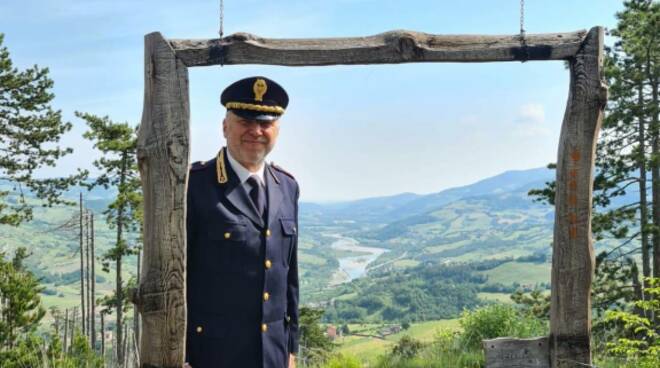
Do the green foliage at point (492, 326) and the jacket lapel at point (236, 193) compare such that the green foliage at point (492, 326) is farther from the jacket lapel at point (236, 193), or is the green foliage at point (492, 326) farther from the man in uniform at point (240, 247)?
the jacket lapel at point (236, 193)

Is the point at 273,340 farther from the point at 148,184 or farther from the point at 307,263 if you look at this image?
the point at 307,263

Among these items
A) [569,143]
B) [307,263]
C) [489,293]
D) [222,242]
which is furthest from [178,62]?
[307,263]

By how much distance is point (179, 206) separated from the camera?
285 cm

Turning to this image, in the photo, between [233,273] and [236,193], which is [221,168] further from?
[233,273]

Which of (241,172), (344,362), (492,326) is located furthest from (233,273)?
(492,326)

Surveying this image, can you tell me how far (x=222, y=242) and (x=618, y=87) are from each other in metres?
12.7

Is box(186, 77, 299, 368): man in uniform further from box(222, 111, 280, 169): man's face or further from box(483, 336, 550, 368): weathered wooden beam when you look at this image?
box(483, 336, 550, 368): weathered wooden beam

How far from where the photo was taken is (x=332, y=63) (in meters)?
3.12

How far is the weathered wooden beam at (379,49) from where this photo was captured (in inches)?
119

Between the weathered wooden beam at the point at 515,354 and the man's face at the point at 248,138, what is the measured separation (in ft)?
5.57

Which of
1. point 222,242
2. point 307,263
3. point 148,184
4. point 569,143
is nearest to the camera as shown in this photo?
point 222,242

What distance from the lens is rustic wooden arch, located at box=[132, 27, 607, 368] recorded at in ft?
9.40

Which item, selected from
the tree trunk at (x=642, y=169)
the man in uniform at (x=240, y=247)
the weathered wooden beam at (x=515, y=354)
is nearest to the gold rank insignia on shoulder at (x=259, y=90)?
the man in uniform at (x=240, y=247)

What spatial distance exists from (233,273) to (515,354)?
1.71 metres
